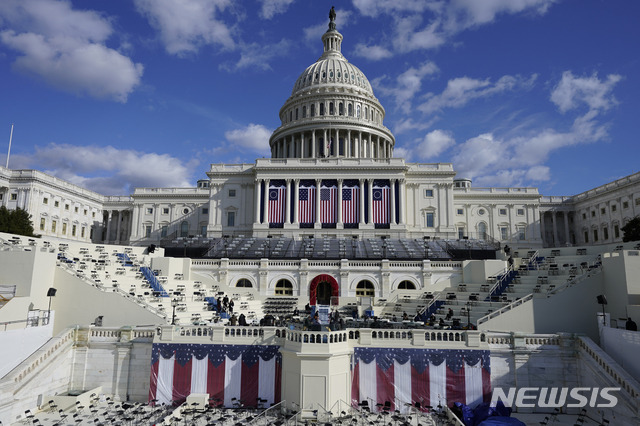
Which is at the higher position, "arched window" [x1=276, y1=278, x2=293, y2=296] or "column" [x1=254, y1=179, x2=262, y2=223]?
"column" [x1=254, y1=179, x2=262, y2=223]

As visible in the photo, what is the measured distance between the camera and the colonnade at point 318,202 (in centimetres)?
7294

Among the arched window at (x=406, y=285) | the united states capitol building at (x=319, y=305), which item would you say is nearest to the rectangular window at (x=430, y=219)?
the united states capitol building at (x=319, y=305)

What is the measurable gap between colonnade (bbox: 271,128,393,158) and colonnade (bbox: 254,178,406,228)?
16.0m

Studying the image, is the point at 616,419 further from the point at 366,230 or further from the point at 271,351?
the point at 366,230

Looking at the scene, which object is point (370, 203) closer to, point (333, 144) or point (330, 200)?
point (330, 200)

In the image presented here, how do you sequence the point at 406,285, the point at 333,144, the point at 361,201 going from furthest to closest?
the point at 333,144 → the point at 361,201 → the point at 406,285

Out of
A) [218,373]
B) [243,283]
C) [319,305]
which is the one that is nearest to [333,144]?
[243,283]

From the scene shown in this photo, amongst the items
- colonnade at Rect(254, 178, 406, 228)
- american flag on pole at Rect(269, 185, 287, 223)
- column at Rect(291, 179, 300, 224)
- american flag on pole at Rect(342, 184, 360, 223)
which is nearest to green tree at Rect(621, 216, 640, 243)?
colonnade at Rect(254, 178, 406, 228)

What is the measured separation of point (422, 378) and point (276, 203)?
5539cm

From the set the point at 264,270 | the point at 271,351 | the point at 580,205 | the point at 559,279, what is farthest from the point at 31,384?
the point at 580,205

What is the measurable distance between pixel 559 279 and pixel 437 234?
41983 millimetres

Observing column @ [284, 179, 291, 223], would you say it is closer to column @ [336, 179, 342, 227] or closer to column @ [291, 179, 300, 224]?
column @ [291, 179, 300, 224]

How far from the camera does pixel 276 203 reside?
7488 centimetres

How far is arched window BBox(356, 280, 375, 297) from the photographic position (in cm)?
4691
